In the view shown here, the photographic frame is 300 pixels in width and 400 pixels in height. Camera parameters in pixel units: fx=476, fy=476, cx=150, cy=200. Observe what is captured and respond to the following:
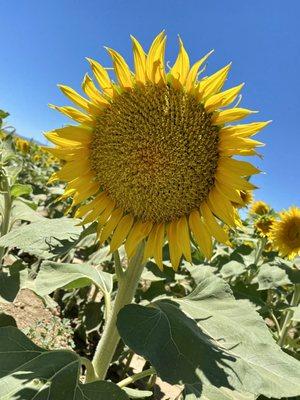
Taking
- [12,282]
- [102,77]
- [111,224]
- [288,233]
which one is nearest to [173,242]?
[111,224]

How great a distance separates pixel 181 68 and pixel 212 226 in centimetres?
63

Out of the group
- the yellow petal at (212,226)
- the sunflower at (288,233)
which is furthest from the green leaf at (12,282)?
the sunflower at (288,233)

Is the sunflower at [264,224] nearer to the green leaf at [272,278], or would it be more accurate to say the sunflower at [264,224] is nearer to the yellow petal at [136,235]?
the green leaf at [272,278]

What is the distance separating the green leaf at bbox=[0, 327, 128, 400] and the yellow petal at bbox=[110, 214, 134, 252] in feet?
1.61

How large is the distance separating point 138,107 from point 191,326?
90cm

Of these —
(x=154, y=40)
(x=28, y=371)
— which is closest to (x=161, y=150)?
(x=154, y=40)

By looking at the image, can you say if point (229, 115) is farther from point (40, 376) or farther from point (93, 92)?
point (40, 376)

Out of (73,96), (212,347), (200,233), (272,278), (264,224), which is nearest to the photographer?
(212,347)

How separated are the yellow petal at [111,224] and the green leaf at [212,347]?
1.40 feet

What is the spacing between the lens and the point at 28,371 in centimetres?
162

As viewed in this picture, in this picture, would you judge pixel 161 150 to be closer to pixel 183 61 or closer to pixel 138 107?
pixel 138 107

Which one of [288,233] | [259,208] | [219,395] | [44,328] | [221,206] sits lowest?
[44,328]

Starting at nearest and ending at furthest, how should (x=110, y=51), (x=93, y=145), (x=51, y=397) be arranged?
(x=51, y=397), (x=110, y=51), (x=93, y=145)

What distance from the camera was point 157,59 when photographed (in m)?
1.87
